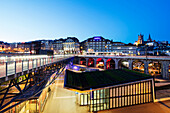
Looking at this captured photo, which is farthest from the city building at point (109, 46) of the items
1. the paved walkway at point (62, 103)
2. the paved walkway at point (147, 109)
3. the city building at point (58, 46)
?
the paved walkway at point (147, 109)

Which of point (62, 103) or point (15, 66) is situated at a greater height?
point (15, 66)

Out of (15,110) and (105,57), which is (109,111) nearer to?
(15,110)

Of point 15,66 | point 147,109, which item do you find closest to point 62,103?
point 147,109

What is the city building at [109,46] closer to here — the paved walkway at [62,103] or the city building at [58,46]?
the city building at [58,46]

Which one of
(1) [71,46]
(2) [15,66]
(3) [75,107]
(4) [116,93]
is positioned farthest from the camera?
(1) [71,46]

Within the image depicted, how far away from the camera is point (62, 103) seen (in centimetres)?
2194

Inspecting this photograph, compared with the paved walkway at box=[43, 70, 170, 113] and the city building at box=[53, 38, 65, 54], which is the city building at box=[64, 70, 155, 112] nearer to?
the paved walkway at box=[43, 70, 170, 113]

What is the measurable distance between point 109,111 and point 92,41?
81826 millimetres

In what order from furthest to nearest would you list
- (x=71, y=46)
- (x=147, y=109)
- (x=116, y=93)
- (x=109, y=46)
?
(x=71, y=46), (x=109, y=46), (x=116, y=93), (x=147, y=109)

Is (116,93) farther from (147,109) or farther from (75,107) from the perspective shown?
(75,107)

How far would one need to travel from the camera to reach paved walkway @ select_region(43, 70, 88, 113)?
19.6m

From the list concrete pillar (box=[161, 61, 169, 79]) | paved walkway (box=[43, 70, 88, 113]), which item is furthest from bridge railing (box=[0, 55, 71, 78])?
concrete pillar (box=[161, 61, 169, 79])

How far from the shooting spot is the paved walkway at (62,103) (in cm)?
1956

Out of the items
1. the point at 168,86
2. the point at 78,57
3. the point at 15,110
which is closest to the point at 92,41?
the point at 78,57
